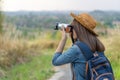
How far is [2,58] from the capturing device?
54.5 ft

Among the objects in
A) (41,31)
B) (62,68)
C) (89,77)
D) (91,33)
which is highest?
(91,33)

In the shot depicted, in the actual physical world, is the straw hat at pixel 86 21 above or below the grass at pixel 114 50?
above

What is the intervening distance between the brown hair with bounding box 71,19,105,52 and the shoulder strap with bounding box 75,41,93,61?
0.04m

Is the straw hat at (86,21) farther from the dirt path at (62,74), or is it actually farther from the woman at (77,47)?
the dirt path at (62,74)

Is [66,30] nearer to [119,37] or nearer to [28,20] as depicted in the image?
[119,37]

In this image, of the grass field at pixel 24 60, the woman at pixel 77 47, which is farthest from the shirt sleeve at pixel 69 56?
the grass field at pixel 24 60

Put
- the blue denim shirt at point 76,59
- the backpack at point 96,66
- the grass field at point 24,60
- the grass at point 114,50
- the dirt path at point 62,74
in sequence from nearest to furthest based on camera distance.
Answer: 1. the backpack at point 96,66
2. the blue denim shirt at point 76,59
3. the dirt path at point 62,74
4. the grass field at point 24,60
5. the grass at point 114,50

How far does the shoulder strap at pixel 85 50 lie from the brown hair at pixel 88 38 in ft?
0.13

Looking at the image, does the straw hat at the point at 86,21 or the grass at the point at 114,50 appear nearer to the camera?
the straw hat at the point at 86,21

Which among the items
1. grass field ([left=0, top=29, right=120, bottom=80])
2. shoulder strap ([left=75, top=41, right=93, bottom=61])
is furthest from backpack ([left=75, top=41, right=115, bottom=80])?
grass field ([left=0, top=29, right=120, bottom=80])

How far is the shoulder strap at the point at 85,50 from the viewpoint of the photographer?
6031 mm

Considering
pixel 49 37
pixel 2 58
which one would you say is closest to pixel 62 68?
pixel 2 58

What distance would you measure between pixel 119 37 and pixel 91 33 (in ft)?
37.8

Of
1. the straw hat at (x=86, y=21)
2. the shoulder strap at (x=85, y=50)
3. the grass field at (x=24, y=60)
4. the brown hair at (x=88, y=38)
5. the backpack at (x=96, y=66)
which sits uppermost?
the straw hat at (x=86, y=21)
